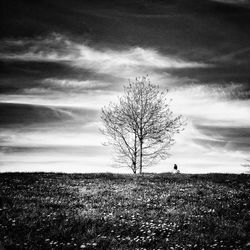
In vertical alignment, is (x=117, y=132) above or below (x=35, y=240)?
above

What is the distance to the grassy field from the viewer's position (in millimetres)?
9508

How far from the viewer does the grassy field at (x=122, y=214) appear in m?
9.51

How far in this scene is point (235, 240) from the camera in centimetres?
987

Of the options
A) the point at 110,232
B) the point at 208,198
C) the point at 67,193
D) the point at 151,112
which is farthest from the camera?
the point at 151,112

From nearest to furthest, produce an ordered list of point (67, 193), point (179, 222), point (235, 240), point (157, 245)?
point (157, 245) → point (235, 240) → point (179, 222) → point (67, 193)

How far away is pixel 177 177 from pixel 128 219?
42.9 ft

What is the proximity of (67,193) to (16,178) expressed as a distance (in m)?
6.76

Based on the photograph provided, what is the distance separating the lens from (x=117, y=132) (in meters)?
37.9

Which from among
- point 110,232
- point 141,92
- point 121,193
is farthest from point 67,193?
point 141,92

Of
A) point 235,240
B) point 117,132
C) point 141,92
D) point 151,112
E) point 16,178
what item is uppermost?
point 141,92

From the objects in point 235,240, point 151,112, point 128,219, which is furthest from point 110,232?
point 151,112

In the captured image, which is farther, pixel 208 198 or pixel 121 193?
pixel 121 193

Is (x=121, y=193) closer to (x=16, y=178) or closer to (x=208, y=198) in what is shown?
(x=208, y=198)

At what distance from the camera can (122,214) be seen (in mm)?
12922
